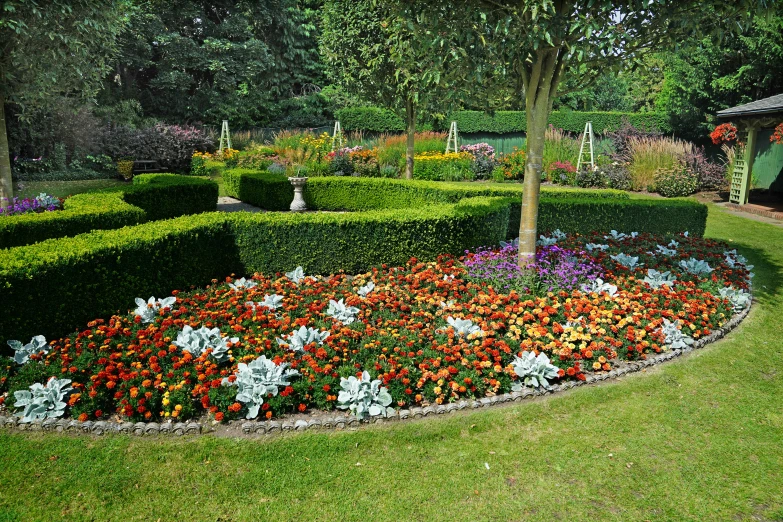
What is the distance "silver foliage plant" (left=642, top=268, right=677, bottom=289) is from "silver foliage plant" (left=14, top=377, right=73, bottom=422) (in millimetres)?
5938

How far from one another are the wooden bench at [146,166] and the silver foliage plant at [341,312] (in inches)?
638

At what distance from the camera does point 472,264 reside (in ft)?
21.9

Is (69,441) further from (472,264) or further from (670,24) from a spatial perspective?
(670,24)

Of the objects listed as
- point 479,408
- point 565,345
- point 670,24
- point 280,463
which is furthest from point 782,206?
point 280,463

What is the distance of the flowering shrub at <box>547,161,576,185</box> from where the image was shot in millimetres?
17359

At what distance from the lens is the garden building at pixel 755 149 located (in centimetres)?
1301

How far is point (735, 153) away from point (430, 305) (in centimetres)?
1344

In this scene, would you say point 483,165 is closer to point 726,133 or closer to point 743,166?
point 726,133

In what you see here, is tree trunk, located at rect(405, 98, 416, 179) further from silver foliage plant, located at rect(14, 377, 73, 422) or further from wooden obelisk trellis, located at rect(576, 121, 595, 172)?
silver foliage plant, located at rect(14, 377, 73, 422)

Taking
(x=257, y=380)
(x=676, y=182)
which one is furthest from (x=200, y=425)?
(x=676, y=182)

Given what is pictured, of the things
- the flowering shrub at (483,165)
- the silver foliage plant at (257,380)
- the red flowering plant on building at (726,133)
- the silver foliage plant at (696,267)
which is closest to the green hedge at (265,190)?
the flowering shrub at (483,165)

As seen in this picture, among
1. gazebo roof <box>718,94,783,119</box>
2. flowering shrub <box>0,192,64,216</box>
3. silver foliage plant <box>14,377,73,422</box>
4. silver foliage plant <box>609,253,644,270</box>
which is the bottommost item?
silver foliage plant <box>14,377,73,422</box>

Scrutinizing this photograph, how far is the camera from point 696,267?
6.98 meters

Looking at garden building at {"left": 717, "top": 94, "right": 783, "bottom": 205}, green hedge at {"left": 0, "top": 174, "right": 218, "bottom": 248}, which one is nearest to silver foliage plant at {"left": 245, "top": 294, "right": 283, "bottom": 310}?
green hedge at {"left": 0, "top": 174, "right": 218, "bottom": 248}
